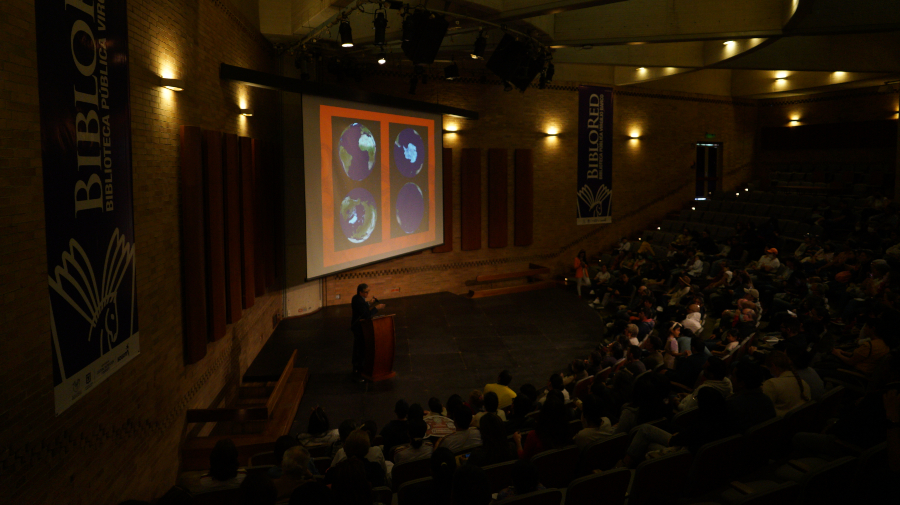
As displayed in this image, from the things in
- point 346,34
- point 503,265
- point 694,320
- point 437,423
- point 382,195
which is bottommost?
point 437,423

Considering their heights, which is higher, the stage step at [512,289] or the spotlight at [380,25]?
the spotlight at [380,25]

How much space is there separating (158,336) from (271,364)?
353cm

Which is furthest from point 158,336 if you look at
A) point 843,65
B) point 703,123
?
point 703,123

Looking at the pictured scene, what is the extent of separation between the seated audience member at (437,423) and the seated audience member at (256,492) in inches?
84.8

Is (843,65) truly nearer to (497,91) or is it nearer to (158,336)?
(497,91)

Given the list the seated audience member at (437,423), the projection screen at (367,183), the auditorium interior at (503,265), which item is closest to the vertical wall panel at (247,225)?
the auditorium interior at (503,265)

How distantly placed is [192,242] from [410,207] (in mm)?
5377

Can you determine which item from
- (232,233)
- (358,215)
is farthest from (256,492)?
(358,215)

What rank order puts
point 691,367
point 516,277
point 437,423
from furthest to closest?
point 516,277, point 691,367, point 437,423

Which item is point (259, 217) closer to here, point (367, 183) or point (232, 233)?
point (232, 233)

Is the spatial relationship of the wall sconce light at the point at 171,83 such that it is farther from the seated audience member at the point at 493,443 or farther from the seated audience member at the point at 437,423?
the seated audience member at the point at 493,443

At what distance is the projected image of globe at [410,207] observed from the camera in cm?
1020

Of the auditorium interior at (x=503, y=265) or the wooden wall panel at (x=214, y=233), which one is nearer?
the auditorium interior at (x=503, y=265)

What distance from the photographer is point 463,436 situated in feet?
13.7
